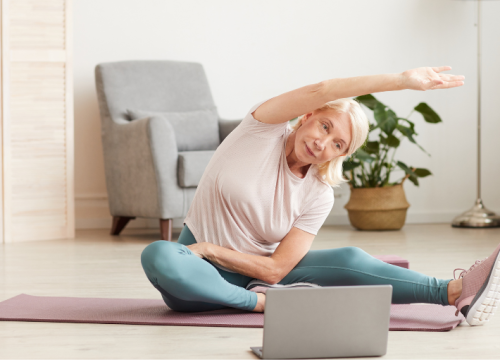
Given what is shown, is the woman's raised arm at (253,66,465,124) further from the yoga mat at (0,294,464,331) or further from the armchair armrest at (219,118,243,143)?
the armchair armrest at (219,118,243,143)

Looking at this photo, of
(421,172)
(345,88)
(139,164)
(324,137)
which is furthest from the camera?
(421,172)

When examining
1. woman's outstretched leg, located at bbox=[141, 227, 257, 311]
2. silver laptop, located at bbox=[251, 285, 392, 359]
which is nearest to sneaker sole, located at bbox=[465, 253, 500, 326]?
silver laptop, located at bbox=[251, 285, 392, 359]

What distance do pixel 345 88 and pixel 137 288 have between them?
102 cm

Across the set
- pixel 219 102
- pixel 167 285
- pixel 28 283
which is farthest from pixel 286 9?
pixel 167 285

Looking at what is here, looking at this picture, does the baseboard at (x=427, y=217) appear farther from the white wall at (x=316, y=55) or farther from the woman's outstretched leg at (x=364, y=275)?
the woman's outstretched leg at (x=364, y=275)

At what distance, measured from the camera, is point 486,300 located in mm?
1382

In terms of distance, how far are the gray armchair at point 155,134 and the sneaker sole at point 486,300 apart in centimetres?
183

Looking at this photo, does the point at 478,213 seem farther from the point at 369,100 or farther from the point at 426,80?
the point at 426,80

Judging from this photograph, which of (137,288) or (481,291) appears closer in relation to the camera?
(481,291)

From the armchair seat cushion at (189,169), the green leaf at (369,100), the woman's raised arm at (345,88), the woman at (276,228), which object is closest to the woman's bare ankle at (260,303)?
the woman at (276,228)

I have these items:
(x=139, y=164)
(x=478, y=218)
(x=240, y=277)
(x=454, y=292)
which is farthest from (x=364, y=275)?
(x=478, y=218)

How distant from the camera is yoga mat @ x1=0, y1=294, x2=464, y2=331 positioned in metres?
1.48

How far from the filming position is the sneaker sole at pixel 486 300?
4.39ft

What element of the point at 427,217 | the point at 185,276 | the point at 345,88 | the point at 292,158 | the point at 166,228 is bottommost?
the point at 427,217
